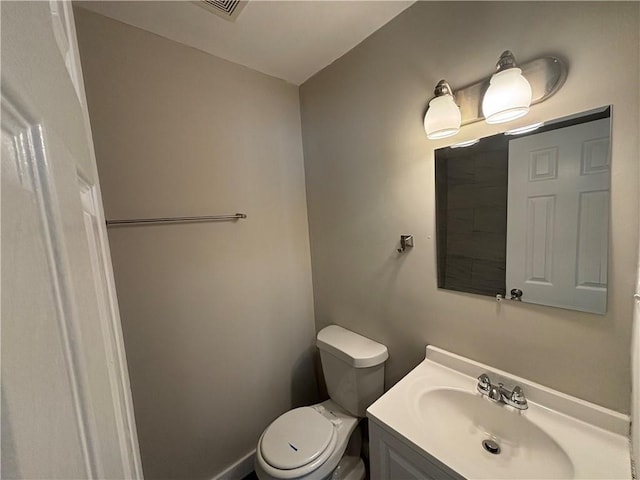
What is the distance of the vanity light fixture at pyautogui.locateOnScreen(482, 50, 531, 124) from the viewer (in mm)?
778

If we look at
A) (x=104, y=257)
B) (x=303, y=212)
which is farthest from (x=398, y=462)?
(x=303, y=212)

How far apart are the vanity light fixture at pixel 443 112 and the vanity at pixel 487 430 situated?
3.08 ft

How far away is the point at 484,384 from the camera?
3.23 ft

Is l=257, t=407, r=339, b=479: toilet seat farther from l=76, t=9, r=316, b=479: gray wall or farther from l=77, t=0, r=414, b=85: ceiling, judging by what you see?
l=77, t=0, r=414, b=85: ceiling

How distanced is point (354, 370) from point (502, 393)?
63cm

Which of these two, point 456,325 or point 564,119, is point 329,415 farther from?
point 564,119

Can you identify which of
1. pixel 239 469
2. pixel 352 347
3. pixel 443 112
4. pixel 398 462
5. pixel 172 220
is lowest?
pixel 239 469

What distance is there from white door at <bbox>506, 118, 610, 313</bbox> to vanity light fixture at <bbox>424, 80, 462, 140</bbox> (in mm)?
210

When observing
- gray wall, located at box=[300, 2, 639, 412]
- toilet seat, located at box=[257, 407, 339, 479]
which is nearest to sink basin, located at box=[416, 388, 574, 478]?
gray wall, located at box=[300, 2, 639, 412]

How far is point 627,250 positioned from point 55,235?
123 cm

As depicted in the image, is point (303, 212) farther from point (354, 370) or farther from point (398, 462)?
point (398, 462)

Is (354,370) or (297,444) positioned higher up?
(354,370)

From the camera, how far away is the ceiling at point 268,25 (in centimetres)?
105

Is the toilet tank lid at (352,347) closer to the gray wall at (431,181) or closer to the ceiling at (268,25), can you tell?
the gray wall at (431,181)
